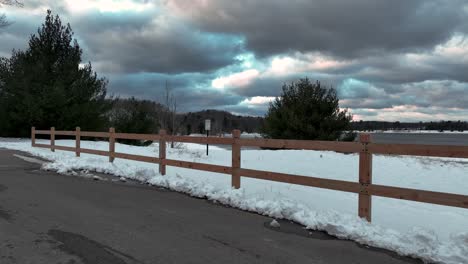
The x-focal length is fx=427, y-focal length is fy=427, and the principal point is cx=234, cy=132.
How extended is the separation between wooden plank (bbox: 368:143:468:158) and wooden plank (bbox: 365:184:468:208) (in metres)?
0.57

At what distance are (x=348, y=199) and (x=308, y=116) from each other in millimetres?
20632

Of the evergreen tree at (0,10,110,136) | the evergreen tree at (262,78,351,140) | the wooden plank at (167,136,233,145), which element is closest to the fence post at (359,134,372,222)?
the wooden plank at (167,136,233,145)

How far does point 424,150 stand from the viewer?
6.23 metres

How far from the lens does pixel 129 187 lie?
10.0 metres

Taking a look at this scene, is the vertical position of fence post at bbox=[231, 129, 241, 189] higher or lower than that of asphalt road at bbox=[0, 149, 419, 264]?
higher

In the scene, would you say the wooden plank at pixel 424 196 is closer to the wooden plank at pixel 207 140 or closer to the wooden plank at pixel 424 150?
the wooden plank at pixel 424 150

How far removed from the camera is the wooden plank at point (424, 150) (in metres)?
5.86

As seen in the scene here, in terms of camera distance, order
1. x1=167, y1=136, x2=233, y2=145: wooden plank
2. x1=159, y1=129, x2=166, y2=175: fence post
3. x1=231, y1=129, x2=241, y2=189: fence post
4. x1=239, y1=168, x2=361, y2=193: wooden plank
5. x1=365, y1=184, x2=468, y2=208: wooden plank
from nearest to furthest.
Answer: x1=365, y1=184, x2=468, y2=208: wooden plank < x1=239, y1=168, x2=361, y2=193: wooden plank < x1=231, y1=129, x2=241, y2=189: fence post < x1=167, y1=136, x2=233, y2=145: wooden plank < x1=159, y1=129, x2=166, y2=175: fence post

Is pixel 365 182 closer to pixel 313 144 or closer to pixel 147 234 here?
pixel 313 144

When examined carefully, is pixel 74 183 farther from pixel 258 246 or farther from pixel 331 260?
pixel 331 260

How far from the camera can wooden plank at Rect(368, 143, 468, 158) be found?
19.2 feet

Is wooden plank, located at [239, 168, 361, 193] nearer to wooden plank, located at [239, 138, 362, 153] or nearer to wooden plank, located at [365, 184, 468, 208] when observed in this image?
wooden plank, located at [365, 184, 468, 208]

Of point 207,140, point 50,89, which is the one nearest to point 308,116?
point 50,89

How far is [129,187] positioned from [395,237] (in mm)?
6290
